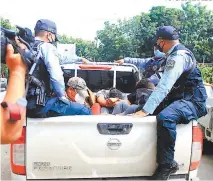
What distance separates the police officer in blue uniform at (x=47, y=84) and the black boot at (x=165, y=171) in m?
0.81

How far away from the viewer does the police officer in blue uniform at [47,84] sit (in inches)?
107

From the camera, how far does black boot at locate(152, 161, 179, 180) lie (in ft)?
9.39

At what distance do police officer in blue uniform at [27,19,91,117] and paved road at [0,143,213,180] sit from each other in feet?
5.69

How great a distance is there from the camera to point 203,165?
5.26 meters

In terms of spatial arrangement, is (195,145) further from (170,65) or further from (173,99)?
(170,65)

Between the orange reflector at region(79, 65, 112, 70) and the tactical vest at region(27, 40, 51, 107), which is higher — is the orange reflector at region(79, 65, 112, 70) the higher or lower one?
the lower one

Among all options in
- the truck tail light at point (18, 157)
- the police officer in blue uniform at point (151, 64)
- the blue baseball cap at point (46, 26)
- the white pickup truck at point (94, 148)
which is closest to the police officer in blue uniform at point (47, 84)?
the blue baseball cap at point (46, 26)

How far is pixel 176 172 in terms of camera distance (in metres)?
2.97

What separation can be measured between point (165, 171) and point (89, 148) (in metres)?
0.70

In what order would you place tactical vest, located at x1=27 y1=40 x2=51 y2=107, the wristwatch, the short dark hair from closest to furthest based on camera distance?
the wristwatch < tactical vest, located at x1=27 y1=40 x2=51 y2=107 < the short dark hair

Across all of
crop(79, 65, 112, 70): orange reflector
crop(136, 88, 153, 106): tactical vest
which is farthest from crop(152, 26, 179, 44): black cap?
crop(79, 65, 112, 70): orange reflector

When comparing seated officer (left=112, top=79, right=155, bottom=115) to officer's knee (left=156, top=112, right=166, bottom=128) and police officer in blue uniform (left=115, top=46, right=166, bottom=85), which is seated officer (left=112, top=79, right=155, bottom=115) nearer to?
police officer in blue uniform (left=115, top=46, right=166, bottom=85)

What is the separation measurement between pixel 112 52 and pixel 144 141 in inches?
1139

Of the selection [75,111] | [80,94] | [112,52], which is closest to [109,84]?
[80,94]
